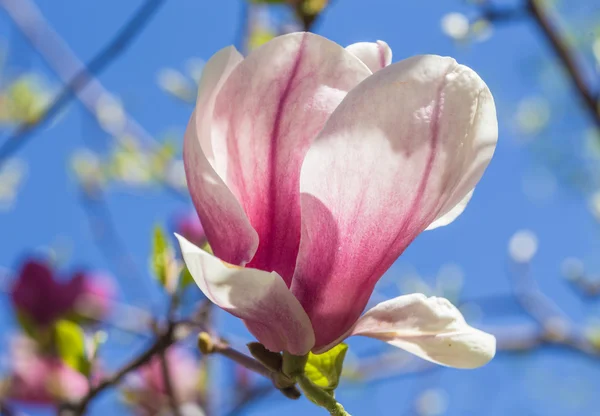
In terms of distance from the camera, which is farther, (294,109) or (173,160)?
(173,160)

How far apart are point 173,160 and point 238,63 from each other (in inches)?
60.3

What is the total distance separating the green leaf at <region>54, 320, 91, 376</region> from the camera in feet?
2.47

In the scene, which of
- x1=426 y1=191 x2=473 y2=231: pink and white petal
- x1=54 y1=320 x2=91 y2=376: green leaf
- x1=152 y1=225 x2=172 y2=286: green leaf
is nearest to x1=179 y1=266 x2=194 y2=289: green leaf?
x1=152 y1=225 x2=172 y2=286: green leaf

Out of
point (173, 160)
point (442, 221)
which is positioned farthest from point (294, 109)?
point (173, 160)

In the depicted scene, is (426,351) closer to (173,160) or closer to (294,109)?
(294,109)

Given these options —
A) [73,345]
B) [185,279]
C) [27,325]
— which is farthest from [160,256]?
[27,325]

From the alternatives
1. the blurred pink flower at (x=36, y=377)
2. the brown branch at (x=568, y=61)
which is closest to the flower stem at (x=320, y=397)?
the brown branch at (x=568, y=61)

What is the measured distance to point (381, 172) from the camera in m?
0.44

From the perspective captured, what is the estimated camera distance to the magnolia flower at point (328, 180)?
43cm

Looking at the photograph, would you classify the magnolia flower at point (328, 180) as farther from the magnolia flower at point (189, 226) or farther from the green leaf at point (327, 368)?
the magnolia flower at point (189, 226)

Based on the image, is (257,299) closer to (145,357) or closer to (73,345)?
(145,357)

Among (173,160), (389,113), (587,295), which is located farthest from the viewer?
(173,160)

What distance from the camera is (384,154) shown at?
1.41 ft

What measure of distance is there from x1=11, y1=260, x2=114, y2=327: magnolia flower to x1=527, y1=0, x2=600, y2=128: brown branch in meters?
1.02
